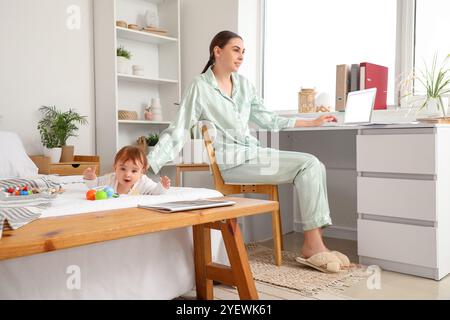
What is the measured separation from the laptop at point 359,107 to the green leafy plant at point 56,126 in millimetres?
1864

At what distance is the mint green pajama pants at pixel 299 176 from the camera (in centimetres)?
227

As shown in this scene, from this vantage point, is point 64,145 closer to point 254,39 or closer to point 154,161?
point 154,161

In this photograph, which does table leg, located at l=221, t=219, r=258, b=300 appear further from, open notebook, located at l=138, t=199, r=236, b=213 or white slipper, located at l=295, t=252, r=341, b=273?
white slipper, located at l=295, t=252, r=341, b=273

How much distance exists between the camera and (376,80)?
2779mm

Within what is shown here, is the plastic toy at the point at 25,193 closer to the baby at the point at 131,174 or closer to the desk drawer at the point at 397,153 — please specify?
the baby at the point at 131,174

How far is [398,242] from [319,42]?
1772 millimetres

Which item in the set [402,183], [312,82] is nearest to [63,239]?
[402,183]

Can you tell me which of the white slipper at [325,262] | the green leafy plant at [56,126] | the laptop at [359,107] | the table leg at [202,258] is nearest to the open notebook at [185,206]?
the table leg at [202,258]

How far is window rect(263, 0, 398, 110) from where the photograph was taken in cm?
300

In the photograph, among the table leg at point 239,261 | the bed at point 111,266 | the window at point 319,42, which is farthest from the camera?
the window at point 319,42

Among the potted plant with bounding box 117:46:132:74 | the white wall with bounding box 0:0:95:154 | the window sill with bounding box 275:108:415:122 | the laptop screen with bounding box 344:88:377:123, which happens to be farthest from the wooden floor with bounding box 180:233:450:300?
the potted plant with bounding box 117:46:132:74
